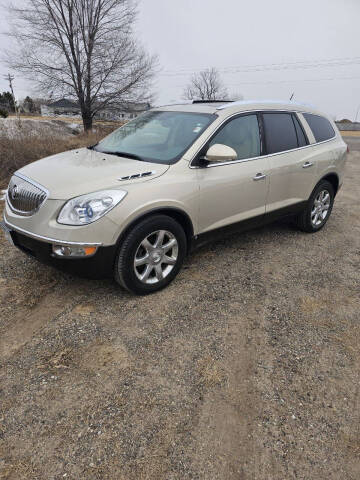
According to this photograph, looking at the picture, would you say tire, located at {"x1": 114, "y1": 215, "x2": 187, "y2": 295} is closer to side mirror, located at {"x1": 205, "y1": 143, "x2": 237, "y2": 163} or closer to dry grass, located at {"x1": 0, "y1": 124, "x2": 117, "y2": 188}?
side mirror, located at {"x1": 205, "y1": 143, "x2": 237, "y2": 163}

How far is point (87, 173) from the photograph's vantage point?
9.83 feet

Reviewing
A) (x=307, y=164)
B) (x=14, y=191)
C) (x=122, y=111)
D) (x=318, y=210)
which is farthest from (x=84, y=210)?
(x=122, y=111)

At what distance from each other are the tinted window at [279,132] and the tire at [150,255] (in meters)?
1.68

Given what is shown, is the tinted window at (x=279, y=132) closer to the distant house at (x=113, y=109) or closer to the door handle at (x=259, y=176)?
the door handle at (x=259, y=176)

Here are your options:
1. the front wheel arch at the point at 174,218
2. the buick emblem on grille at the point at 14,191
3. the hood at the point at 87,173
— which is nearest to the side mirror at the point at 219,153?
the hood at the point at 87,173

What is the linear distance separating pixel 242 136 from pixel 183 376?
8.55ft

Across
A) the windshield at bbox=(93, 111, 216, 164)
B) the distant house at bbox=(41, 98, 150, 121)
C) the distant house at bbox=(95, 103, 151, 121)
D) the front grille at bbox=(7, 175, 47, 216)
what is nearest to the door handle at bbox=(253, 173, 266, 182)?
the windshield at bbox=(93, 111, 216, 164)

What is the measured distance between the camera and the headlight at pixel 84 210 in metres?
2.71

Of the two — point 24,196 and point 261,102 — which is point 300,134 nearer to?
point 261,102

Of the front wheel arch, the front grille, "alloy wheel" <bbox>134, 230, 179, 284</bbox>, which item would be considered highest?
the front grille

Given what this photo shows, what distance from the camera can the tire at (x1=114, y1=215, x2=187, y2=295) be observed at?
292cm

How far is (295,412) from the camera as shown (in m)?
2.10

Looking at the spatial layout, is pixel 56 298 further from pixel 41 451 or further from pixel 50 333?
pixel 41 451

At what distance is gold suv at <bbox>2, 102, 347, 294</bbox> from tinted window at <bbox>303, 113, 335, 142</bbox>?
0.07 metres
